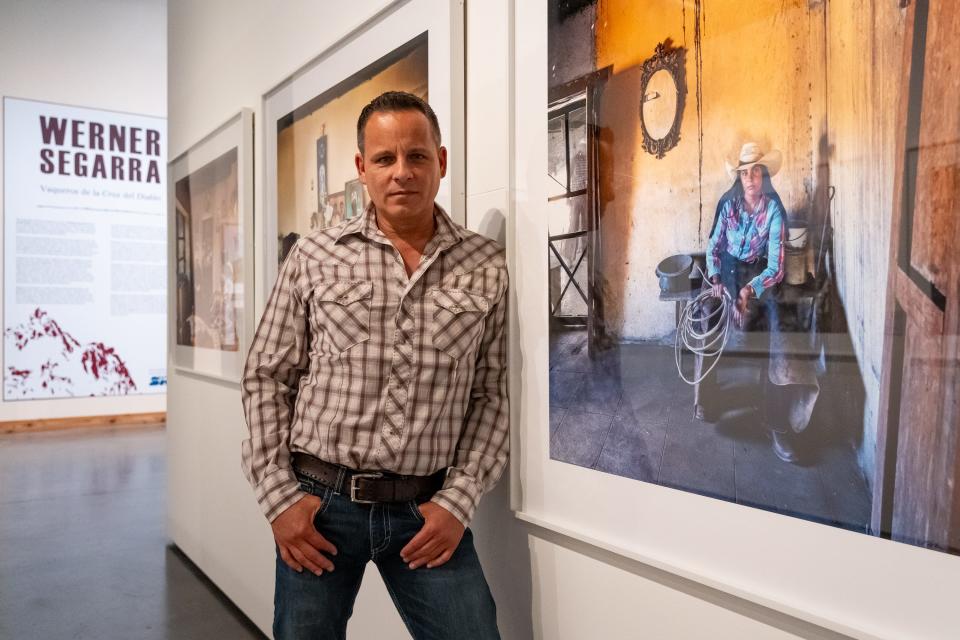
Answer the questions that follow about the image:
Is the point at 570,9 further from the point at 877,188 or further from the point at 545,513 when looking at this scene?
the point at 545,513

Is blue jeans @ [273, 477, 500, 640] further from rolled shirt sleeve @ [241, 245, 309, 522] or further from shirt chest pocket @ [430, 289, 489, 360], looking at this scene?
shirt chest pocket @ [430, 289, 489, 360]

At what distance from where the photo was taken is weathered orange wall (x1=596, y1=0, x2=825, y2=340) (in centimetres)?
100

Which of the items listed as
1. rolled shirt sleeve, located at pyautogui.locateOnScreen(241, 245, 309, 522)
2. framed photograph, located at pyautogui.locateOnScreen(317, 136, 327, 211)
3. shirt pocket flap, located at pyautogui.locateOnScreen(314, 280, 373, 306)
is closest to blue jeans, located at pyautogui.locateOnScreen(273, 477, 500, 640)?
rolled shirt sleeve, located at pyautogui.locateOnScreen(241, 245, 309, 522)

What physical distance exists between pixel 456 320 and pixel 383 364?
0.17 meters

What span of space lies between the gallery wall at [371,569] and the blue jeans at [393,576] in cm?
16

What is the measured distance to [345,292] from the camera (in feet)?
4.81

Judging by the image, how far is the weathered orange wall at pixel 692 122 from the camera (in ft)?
3.28

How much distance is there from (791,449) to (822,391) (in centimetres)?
10

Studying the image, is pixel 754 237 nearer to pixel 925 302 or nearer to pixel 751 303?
pixel 751 303

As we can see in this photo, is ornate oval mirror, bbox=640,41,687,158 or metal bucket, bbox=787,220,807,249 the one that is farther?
ornate oval mirror, bbox=640,41,687,158

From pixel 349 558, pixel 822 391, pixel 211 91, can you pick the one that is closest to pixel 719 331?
pixel 822 391

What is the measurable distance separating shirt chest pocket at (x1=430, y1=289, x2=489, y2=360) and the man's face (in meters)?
0.19

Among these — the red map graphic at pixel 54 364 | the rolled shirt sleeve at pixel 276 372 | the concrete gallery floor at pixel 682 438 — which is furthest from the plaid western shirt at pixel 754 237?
the red map graphic at pixel 54 364

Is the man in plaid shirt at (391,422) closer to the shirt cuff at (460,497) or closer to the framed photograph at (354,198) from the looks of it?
the shirt cuff at (460,497)
